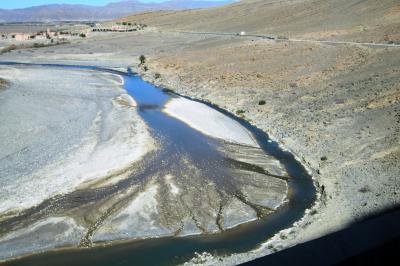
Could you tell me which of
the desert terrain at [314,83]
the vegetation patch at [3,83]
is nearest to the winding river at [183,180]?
the desert terrain at [314,83]

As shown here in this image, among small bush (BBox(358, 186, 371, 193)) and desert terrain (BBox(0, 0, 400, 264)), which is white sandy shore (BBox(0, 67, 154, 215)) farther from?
small bush (BBox(358, 186, 371, 193))

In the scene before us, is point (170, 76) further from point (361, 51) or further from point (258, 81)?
point (361, 51)

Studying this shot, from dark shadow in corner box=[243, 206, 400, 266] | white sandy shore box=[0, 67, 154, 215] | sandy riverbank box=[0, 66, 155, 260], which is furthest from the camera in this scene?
white sandy shore box=[0, 67, 154, 215]

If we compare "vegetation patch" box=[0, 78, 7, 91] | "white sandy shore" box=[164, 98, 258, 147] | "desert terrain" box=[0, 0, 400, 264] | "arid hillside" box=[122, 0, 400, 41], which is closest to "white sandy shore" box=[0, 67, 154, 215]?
"vegetation patch" box=[0, 78, 7, 91]

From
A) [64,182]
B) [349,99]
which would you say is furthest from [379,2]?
[64,182]

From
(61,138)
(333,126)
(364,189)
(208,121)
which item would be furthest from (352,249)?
(208,121)

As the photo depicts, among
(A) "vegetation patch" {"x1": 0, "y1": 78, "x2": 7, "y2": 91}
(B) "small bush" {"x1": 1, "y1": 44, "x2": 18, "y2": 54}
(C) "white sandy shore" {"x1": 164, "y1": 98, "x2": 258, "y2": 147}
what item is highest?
(B) "small bush" {"x1": 1, "y1": 44, "x2": 18, "y2": 54}
